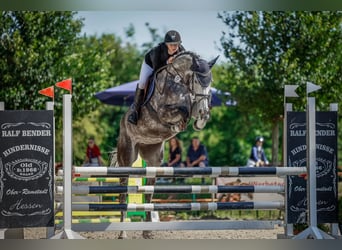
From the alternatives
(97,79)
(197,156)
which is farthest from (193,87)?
(97,79)

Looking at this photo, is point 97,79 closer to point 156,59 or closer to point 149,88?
point 149,88

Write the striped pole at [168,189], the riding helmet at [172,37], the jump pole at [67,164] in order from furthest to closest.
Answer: the riding helmet at [172,37] < the striped pole at [168,189] < the jump pole at [67,164]

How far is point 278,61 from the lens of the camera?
39.9 ft

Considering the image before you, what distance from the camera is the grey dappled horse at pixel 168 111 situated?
6.47 metres

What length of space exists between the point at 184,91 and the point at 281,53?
18.4ft

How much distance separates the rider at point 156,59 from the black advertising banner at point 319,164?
125cm

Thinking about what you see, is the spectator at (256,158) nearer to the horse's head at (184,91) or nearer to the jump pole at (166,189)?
the horse's head at (184,91)

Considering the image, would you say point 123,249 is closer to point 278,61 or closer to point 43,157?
point 43,157

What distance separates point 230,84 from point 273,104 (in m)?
1.15

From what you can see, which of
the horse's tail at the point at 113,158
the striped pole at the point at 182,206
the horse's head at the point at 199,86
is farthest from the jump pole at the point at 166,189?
the horse's tail at the point at 113,158

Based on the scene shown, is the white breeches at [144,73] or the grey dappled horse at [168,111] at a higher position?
the white breeches at [144,73]

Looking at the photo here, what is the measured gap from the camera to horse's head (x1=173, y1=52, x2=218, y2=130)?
6430 millimetres

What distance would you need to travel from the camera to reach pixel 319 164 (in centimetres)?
588
